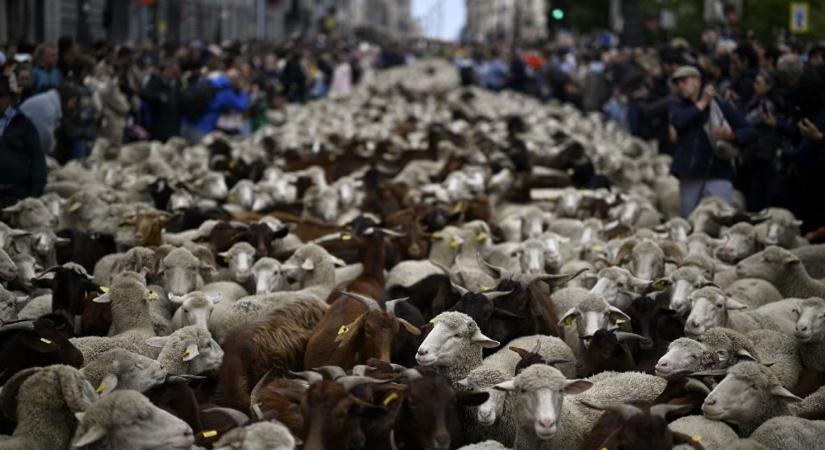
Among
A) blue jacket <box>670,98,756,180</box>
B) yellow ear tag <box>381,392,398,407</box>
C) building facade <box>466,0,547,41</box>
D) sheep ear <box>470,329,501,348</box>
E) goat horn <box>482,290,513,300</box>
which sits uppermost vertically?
blue jacket <box>670,98,756,180</box>

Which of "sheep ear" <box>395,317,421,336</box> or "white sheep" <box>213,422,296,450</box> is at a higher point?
"white sheep" <box>213,422,296,450</box>

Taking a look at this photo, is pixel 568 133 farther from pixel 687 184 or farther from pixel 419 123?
pixel 687 184

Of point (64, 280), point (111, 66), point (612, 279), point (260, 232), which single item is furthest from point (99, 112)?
point (612, 279)

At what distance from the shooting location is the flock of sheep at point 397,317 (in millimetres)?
5578

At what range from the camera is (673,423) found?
5793 millimetres

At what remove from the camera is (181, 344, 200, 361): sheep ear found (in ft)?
21.6

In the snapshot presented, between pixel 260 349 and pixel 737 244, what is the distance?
4.74 m

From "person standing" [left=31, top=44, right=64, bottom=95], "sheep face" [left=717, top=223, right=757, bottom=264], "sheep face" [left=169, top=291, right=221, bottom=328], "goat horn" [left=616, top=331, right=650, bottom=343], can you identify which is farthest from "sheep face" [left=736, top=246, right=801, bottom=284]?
"person standing" [left=31, top=44, right=64, bottom=95]

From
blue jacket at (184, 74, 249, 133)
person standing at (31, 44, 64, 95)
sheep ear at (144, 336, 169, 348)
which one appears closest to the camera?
sheep ear at (144, 336, 169, 348)

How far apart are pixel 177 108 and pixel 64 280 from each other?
11.2m

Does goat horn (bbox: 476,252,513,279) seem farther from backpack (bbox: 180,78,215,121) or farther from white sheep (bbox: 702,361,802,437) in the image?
backpack (bbox: 180,78,215,121)

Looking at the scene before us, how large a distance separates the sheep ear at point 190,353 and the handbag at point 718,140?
21.0ft

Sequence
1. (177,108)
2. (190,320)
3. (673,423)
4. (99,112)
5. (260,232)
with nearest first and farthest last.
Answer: (673,423), (190,320), (260,232), (99,112), (177,108)

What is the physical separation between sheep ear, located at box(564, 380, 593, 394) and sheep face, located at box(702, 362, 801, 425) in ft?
2.01
